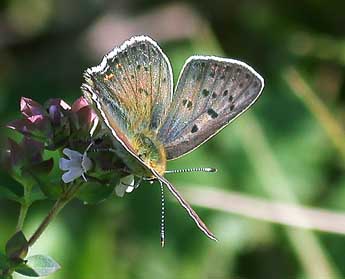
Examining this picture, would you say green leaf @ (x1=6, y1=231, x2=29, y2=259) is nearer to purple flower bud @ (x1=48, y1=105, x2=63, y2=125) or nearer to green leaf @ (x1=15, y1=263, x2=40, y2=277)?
green leaf @ (x1=15, y1=263, x2=40, y2=277)

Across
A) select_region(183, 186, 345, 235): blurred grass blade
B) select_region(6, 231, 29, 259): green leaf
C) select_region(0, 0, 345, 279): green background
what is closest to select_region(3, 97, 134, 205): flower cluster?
select_region(6, 231, 29, 259): green leaf

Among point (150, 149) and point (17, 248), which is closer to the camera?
point (17, 248)

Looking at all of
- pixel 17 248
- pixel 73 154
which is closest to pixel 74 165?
pixel 73 154

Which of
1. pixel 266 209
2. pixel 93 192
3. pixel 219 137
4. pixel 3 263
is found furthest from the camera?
pixel 219 137

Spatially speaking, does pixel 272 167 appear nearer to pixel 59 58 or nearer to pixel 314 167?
pixel 314 167

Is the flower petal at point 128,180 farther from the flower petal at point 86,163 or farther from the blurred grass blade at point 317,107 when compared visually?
the blurred grass blade at point 317,107

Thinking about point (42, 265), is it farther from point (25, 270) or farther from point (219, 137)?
point (219, 137)

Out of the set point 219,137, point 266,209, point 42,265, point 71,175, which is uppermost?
point 71,175
